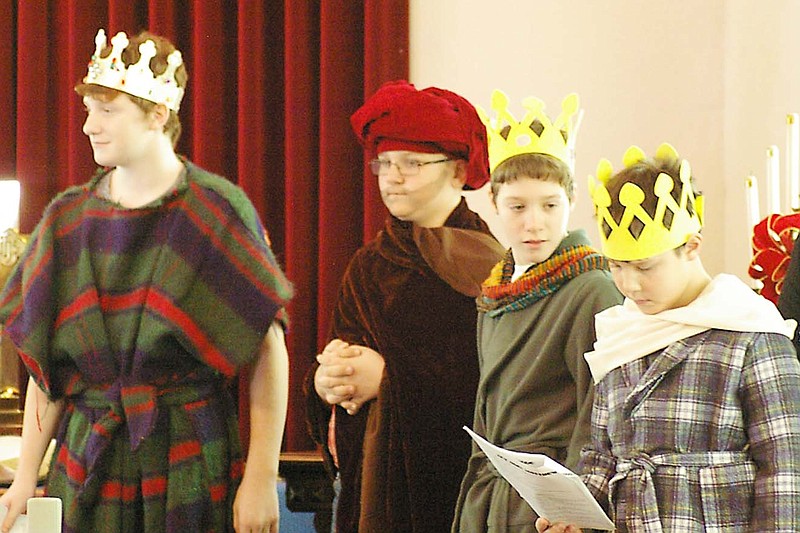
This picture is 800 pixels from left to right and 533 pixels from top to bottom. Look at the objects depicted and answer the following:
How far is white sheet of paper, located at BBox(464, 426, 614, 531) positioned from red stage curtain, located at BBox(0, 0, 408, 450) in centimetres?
181

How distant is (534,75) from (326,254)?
79cm

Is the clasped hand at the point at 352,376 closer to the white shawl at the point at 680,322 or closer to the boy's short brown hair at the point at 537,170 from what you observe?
the boy's short brown hair at the point at 537,170

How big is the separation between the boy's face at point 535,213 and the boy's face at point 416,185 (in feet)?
1.11

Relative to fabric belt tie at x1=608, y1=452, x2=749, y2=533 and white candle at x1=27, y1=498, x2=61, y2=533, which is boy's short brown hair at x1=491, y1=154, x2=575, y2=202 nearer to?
fabric belt tie at x1=608, y1=452, x2=749, y2=533

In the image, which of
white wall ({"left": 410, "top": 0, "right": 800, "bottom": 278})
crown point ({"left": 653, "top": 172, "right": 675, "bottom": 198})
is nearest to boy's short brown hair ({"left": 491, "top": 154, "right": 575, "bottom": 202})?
crown point ({"left": 653, "top": 172, "right": 675, "bottom": 198})

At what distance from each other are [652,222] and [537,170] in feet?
1.09

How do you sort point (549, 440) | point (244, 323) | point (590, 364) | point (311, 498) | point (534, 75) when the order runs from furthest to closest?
point (534, 75), point (311, 498), point (244, 323), point (549, 440), point (590, 364)

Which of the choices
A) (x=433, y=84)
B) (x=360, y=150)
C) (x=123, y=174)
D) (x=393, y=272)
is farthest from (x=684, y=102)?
(x=123, y=174)

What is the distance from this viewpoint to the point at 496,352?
6.61 feet

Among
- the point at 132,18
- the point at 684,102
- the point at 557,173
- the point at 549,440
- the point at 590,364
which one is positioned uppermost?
the point at 132,18

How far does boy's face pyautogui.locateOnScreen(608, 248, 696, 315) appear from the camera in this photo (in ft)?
5.50

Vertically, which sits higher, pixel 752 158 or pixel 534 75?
pixel 534 75

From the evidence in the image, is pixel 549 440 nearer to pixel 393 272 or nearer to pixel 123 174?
pixel 393 272

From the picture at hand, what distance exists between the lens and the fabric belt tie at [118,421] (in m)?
2.00
